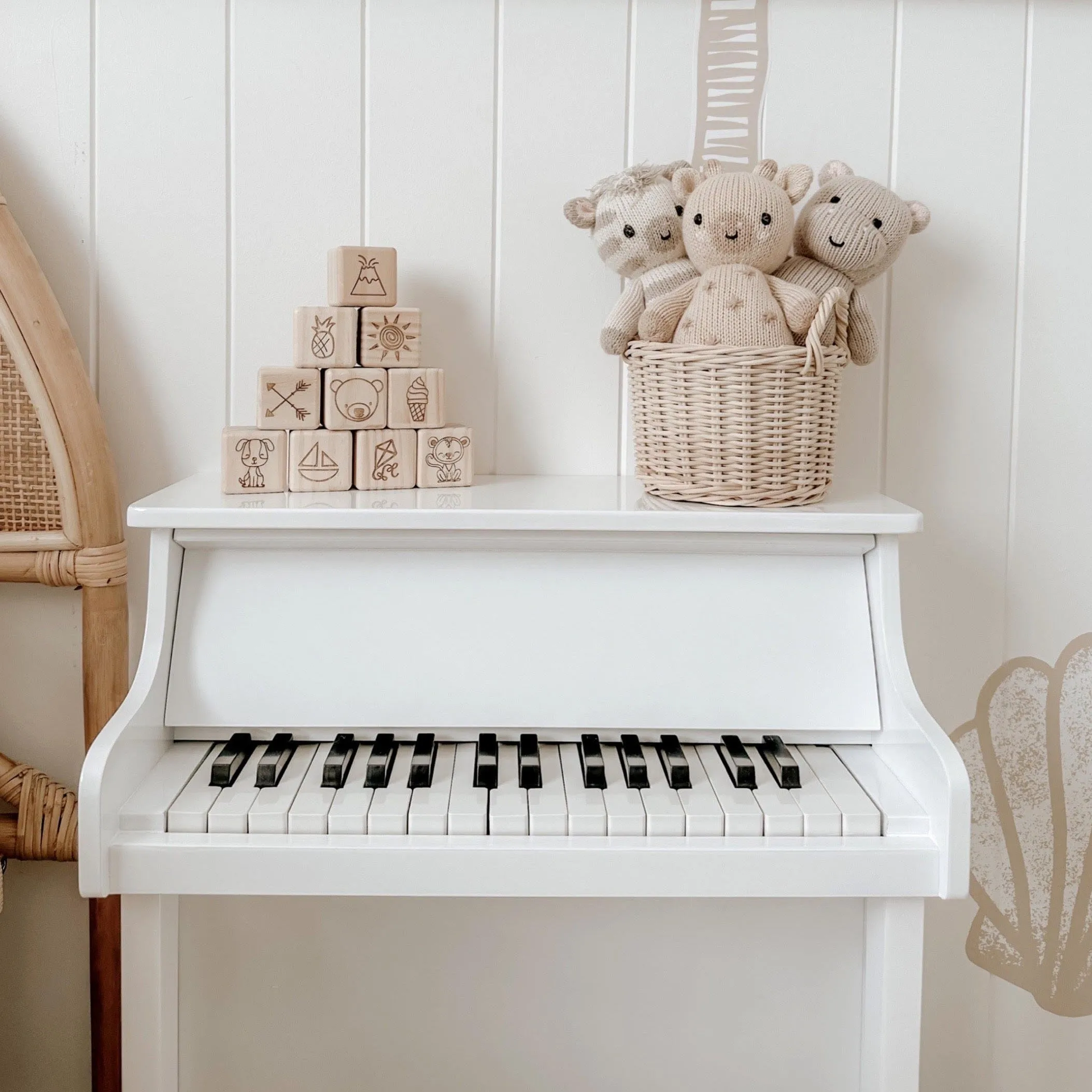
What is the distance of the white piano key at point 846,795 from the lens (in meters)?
1.07

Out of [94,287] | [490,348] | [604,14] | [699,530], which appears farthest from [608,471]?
[94,287]

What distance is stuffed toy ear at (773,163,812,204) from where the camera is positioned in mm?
1279

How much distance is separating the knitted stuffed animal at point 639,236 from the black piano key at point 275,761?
584 millimetres

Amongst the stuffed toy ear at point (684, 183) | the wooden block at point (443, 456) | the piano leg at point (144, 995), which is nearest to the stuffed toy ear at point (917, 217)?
the stuffed toy ear at point (684, 183)

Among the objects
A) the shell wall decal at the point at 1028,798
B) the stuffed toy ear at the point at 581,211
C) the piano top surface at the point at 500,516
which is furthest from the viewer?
the shell wall decal at the point at 1028,798

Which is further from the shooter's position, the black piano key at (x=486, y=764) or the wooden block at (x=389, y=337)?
the wooden block at (x=389, y=337)

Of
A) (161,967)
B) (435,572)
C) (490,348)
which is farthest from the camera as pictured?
(490,348)

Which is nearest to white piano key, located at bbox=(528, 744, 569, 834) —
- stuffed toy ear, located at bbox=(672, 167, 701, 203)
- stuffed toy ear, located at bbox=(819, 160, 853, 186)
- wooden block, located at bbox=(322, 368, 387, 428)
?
wooden block, located at bbox=(322, 368, 387, 428)

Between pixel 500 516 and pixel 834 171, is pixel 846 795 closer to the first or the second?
pixel 500 516

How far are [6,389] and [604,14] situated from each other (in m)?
0.89

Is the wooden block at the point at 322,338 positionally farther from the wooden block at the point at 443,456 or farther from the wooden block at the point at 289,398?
the wooden block at the point at 443,456

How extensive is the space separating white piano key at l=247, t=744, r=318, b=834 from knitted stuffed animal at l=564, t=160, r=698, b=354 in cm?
60

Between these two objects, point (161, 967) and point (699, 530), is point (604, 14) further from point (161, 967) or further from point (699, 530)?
point (161, 967)

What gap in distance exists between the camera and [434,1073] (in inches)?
60.7
